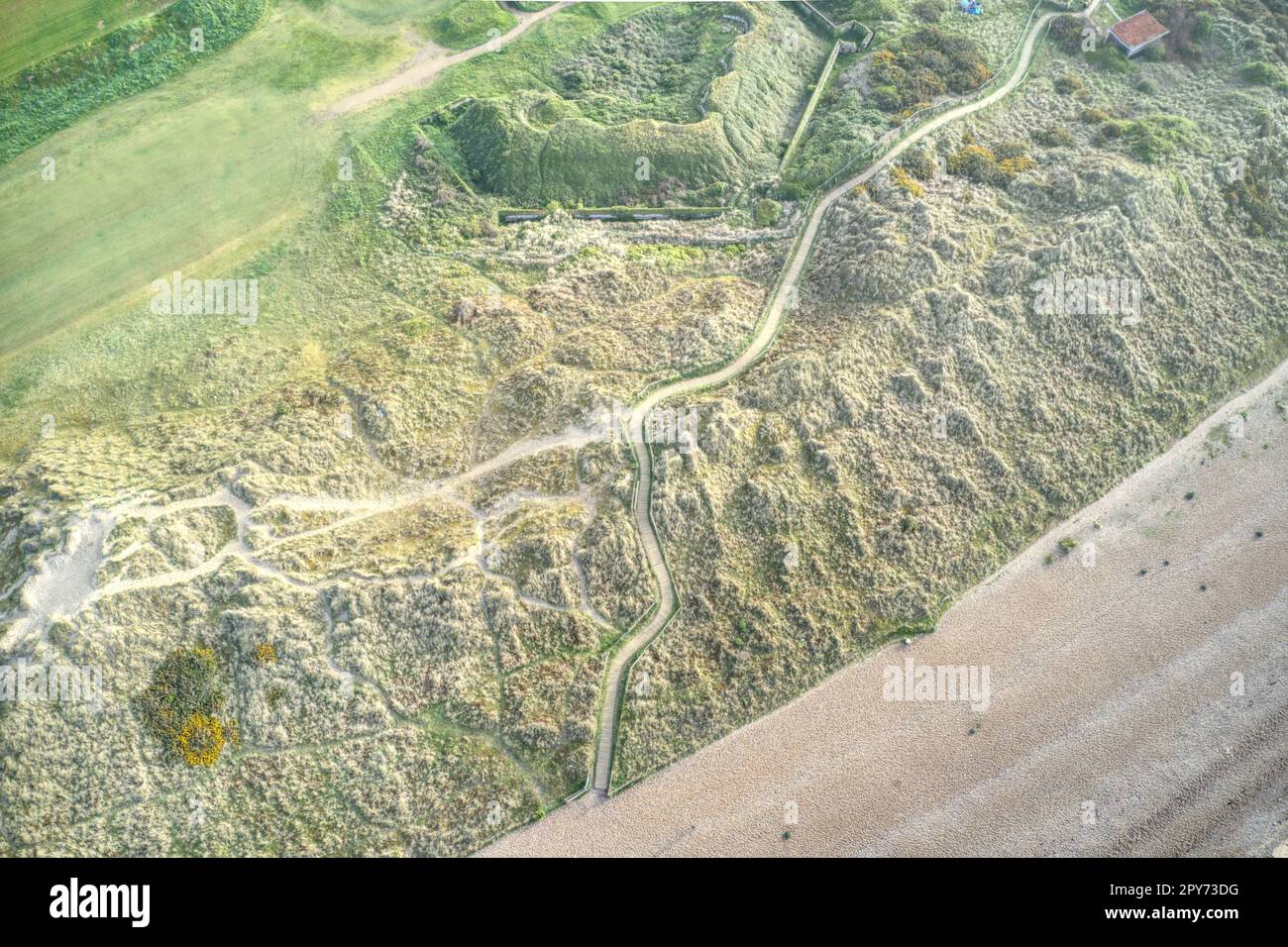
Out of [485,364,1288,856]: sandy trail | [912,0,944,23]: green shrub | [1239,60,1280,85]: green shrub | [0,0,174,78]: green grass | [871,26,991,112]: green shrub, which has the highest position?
[0,0,174,78]: green grass

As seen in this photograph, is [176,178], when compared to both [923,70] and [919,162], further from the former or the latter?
[923,70]

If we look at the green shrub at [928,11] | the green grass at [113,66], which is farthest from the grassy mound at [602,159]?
the green grass at [113,66]

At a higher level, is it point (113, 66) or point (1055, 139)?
point (113, 66)

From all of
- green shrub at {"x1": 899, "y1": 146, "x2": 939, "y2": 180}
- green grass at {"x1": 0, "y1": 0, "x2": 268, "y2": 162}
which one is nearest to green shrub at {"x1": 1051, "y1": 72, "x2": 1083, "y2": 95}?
green shrub at {"x1": 899, "y1": 146, "x2": 939, "y2": 180}

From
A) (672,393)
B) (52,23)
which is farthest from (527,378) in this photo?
(52,23)

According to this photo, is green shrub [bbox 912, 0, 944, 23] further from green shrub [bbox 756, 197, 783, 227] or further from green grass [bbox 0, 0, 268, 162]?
green grass [bbox 0, 0, 268, 162]

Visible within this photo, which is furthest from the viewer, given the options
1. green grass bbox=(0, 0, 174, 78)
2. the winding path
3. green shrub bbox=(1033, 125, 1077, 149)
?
green grass bbox=(0, 0, 174, 78)

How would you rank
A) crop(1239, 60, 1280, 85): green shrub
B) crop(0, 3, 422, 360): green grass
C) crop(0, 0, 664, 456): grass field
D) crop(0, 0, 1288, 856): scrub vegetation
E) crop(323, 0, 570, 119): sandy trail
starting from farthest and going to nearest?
crop(323, 0, 570, 119): sandy trail → crop(1239, 60, 1280, 85): green shrub → crop(0, 3, 422, 360): green grass → crop(0, 0, 664, 456): grass field → crop(0, 0, 1288, 856): scrub vegetation

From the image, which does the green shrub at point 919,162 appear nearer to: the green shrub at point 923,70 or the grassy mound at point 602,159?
the green shrub at point 923,70

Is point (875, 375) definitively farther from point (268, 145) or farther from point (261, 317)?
point (268, 145)
